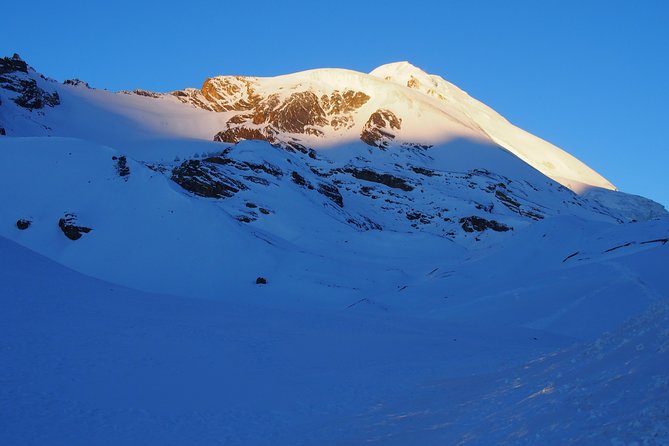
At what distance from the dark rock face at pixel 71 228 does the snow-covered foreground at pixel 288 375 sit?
746 inches

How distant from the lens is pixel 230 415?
10367 millimetres

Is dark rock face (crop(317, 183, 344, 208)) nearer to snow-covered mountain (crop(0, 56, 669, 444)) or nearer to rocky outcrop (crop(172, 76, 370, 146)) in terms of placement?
snow-covered mountain (crop(0, 56, 669, 444))

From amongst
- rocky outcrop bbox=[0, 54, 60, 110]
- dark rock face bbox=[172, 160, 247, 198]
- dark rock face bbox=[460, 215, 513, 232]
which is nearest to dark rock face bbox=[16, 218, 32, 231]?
dark rock face bbox=[172, 160, 247, 198]

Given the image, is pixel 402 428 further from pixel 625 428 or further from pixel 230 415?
pixel 625 428

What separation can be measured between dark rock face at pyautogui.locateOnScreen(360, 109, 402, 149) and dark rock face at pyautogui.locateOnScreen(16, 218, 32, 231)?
323ft

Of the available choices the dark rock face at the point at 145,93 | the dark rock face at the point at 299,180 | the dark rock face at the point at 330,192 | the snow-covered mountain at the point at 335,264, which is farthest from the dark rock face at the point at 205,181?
the dark rock face at the point at 145,93

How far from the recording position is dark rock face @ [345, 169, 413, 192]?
9769 centimetres

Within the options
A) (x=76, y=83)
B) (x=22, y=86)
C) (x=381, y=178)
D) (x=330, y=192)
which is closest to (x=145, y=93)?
(x=76, y=83)

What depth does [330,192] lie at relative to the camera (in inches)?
2795

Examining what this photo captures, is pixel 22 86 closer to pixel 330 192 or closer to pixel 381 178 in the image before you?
pixel 381 178

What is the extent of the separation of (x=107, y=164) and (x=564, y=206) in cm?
10427

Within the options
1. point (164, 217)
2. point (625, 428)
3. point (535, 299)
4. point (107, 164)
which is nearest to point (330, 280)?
point (164, 217)

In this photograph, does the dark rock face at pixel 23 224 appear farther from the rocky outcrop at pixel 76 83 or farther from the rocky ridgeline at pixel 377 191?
the rocky outcrop at pixel 76 83

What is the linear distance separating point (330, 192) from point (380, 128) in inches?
2809
